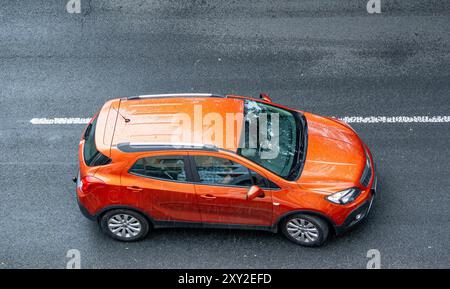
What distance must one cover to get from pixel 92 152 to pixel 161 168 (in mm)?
1053

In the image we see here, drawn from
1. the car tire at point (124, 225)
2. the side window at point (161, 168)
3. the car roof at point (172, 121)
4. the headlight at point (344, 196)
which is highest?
the car roof at point (172, 121)

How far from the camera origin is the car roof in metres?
9.16

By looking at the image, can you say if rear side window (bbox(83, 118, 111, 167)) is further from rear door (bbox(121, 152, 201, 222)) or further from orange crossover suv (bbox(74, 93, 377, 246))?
rear door (bbox(121, 152, 201, 222))

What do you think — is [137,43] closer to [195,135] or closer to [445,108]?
[195,135]

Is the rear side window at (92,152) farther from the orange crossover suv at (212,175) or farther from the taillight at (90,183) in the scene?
the taillight at (90,183)

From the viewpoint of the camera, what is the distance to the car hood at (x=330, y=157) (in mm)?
9203

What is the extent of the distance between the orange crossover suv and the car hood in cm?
2

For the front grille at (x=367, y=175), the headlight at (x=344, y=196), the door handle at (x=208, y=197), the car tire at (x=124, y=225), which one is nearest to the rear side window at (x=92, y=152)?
the car tire at (x=124, y=225)

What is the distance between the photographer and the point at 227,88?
12195 mm

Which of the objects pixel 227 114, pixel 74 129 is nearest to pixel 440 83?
pixel 227 114

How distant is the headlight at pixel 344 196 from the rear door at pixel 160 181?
6.35ft

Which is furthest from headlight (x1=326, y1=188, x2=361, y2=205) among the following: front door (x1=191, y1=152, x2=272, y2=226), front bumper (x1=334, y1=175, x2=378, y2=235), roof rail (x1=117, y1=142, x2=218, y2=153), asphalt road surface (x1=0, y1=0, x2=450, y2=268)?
roof rail (x1=117, y1=142, x2=218, y2=153)

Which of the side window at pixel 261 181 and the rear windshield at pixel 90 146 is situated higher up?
the rear windshield at pixel 90 146

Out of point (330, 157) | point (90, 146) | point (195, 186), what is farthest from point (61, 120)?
point (330, 157)
